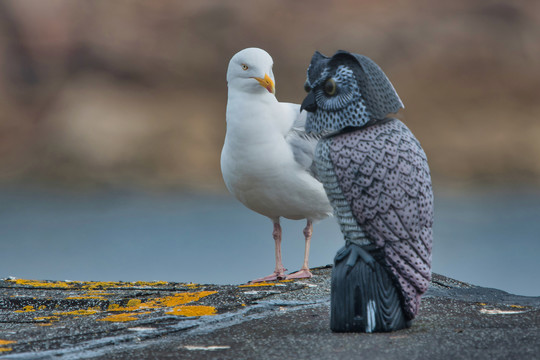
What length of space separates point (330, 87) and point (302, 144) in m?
1.96

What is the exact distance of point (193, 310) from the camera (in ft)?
15.1

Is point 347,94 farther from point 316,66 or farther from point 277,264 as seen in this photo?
point 277,264

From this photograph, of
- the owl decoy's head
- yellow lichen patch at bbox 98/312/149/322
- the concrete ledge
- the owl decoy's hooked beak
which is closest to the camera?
the concrete ledge

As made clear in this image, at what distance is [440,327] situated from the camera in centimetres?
378

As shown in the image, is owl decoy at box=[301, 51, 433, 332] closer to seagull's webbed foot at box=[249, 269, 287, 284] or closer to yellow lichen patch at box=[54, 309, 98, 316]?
yellow lichen patch at box=[54, 309, 98, 316]

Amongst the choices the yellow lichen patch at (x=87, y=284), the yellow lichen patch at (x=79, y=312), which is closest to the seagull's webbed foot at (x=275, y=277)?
the yellow lichen patch at (x=87, y=284)

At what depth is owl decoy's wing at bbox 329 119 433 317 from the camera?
3.56 m

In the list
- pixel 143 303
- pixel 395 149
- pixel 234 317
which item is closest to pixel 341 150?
pixel 395 149

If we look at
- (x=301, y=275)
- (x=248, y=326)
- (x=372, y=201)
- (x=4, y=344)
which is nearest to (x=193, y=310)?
(x=248, y=326)

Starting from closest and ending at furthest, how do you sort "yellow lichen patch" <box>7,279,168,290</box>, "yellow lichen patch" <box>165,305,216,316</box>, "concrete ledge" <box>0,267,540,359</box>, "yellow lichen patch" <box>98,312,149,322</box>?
1. "concrete ledge" <box>0,267,540,359</box>
2. "yellow lichen patch" <box>98,312,149,322</box>
3. "yellow lichen patch" <box>165,305,216,316</box>
4. "yellow lichen patch" <box>7,279,168,290</box>

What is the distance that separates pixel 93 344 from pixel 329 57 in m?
2.05

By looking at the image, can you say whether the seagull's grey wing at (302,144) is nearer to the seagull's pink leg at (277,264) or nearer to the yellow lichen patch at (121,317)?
the seagull's pink leg at (277,264)

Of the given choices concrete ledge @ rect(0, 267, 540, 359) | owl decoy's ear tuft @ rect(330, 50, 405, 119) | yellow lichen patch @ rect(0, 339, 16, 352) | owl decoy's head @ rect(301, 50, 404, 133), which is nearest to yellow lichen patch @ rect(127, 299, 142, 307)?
concrete ledge @ rect(0, 267, 540, 359)

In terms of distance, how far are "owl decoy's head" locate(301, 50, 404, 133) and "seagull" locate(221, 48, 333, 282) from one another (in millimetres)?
1669
